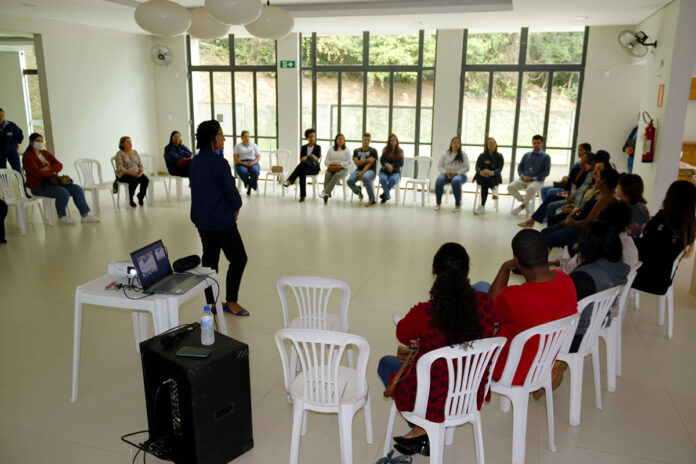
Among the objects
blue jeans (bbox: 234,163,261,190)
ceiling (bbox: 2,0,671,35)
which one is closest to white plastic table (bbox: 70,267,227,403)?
ceiling (bbox: 2,0,671,35)

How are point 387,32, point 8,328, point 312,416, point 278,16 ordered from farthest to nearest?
1. point 387,32
2. point 278,16
3. point 8,328
4. point 312,416

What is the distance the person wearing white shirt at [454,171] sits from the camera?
28.3 feet

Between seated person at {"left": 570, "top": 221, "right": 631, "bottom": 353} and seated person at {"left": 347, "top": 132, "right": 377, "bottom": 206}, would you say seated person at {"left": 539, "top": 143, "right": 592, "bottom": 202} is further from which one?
seated person at {"left": 570, "top": 221, "right": 631, "bottom": 353}

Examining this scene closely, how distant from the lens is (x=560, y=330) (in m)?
2.39

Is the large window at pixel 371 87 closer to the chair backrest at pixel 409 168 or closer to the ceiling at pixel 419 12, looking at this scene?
the ceiling at pixel 419 12

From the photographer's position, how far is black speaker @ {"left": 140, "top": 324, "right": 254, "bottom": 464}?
229 cm

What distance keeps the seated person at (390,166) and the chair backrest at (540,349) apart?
6565 mm

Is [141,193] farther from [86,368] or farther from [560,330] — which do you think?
[560,330]

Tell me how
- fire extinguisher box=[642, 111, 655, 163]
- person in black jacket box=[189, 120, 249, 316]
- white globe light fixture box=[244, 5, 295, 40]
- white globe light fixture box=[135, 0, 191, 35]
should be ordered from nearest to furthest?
person in black jacket box=[189, 120, 249, 316] → white globe light fixture box=[135, 0, 191, 35] → white globe light fixture box=[244, 5, 295, 40] → fire extinguisher box=[642, 111, 655, 163]

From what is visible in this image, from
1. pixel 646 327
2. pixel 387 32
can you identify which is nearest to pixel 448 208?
pixel 387 32

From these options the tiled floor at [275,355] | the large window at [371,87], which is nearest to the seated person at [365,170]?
the large window at [371,87]

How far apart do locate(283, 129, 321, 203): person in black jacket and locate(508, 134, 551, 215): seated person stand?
3.44m

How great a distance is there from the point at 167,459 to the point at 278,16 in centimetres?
437

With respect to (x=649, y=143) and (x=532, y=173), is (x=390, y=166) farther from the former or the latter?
(x=649, y=143)
